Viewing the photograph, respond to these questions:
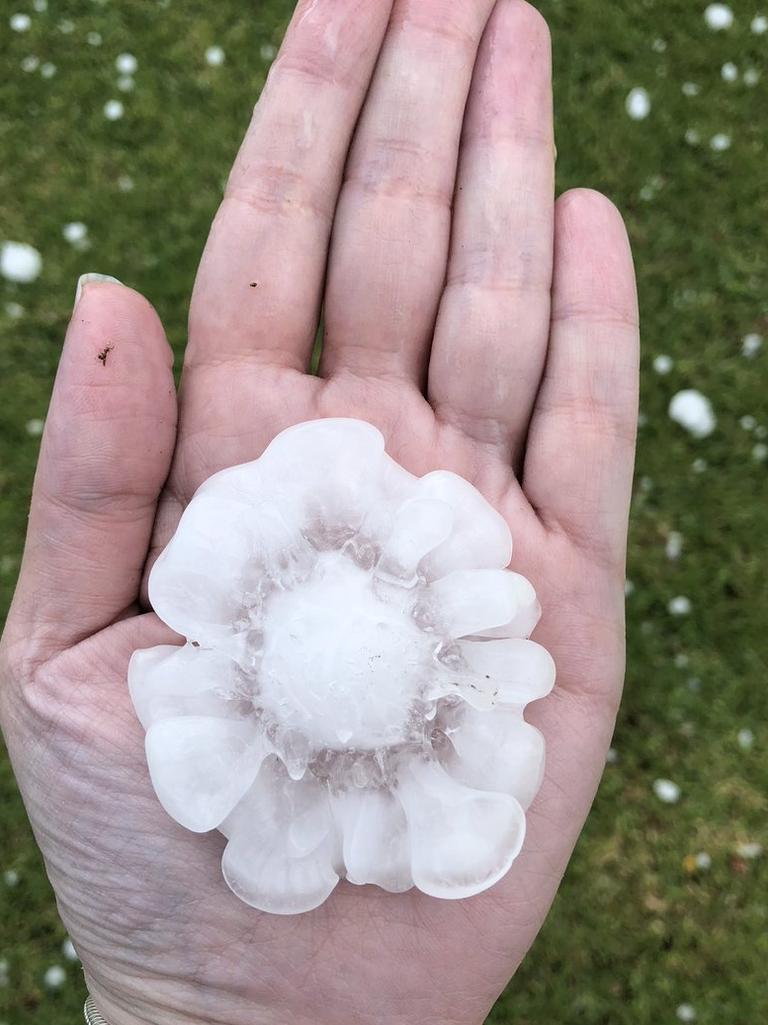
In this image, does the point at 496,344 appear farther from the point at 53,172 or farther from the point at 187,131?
the point at 53,172

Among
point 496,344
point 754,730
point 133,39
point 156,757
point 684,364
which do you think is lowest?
point 754,730

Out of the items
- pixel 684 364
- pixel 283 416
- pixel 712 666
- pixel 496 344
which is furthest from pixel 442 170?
pixel 712 666

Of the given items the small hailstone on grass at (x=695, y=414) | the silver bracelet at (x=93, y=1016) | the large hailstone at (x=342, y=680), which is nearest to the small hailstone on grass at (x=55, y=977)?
the silver bracelet at (x=93, y=1016)

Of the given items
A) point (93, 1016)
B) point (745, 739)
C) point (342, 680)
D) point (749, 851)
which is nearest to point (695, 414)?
point (745, 739)

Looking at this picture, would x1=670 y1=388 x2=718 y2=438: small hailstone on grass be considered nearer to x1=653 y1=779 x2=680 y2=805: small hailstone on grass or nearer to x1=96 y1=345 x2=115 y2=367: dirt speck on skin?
x1=653 y1=779 x2=680 y2=805: small hailstone on grass

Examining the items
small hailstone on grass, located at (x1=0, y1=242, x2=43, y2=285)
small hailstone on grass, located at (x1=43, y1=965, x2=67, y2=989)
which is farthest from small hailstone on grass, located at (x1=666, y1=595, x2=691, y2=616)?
small hailstone on grass, located at (x1=0, y1=242, x2=43, y2=285)

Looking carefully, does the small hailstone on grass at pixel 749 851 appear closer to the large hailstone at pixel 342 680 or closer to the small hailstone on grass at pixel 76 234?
the large hailstone at pixel 342 680
